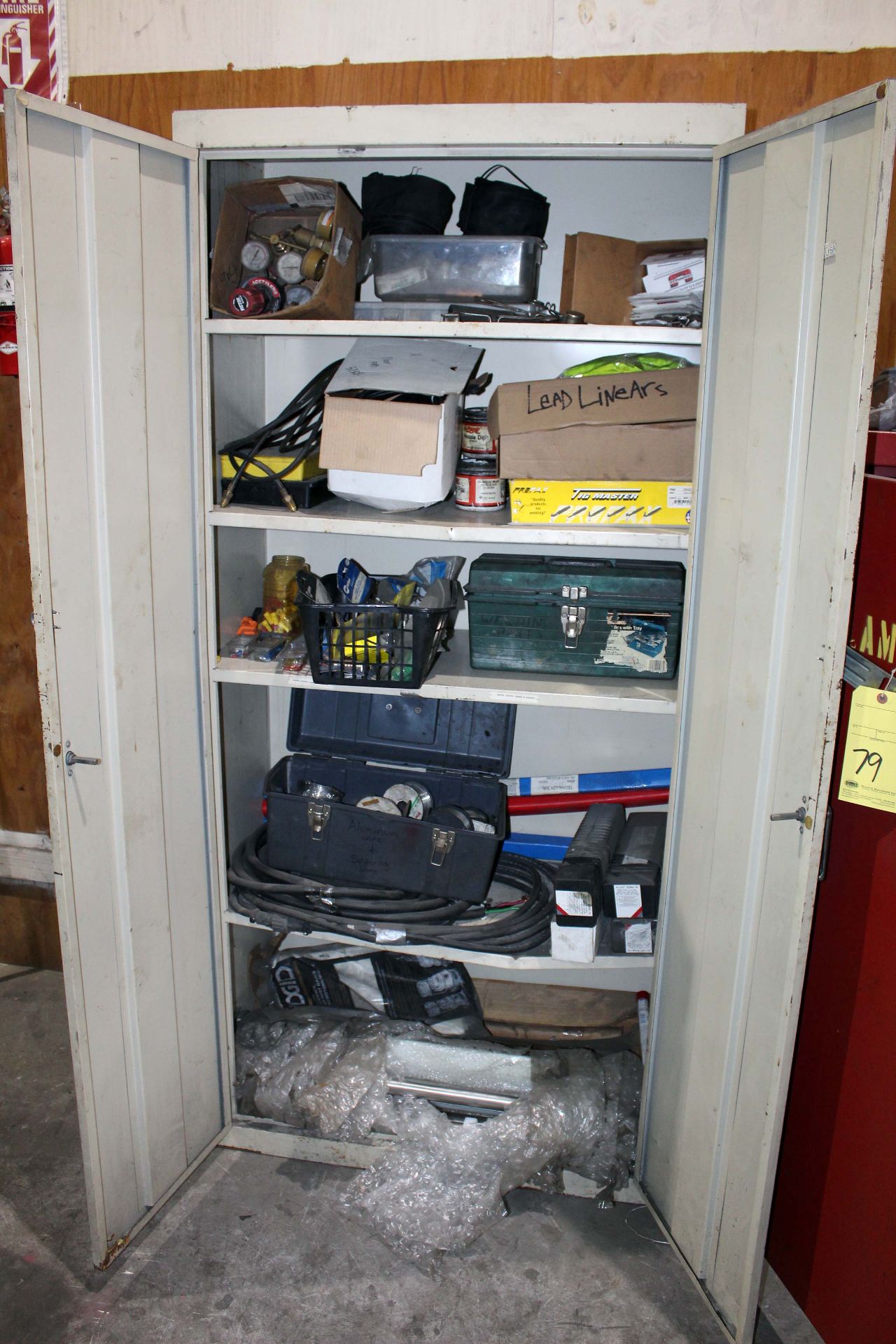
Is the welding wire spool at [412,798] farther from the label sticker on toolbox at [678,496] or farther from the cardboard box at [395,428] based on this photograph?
the label sticker on toolbox at [678,496]

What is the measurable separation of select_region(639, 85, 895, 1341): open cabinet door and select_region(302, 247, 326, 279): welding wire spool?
27.5 inches

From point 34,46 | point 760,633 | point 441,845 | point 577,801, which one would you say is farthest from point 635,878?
point 34,46

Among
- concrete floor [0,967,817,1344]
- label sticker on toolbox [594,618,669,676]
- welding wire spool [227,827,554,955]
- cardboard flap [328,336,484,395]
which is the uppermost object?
cardboard flap [328,336,484,395]

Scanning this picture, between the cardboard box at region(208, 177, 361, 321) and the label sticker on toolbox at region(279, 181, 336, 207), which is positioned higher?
the label sticker on toolbox at region(279, 181, 336, 207)

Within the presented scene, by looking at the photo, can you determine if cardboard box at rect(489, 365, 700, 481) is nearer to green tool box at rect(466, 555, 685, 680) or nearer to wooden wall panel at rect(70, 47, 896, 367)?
green tool box at rect(466, 555, 685, 680)

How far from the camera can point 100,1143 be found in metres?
1.59

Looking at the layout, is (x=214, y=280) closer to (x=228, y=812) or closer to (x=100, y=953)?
(x=228, y=812)

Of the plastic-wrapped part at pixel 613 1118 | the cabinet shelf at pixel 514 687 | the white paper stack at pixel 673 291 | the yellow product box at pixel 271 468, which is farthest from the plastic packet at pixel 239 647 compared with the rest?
the plastic-wrapped part at pixel 613 1118

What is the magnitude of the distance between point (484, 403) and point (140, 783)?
106 cm

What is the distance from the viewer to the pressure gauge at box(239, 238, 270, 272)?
1.63 metres

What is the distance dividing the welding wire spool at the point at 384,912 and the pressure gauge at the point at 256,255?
1215 millimetres

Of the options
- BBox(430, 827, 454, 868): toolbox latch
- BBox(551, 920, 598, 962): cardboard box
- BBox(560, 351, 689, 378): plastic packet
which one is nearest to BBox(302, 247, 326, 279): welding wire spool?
BBox(560, 351, 689, 378): plastic packet

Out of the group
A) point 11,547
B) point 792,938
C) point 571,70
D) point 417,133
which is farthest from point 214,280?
point 792,938

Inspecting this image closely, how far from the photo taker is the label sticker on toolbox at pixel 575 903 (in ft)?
5.50
